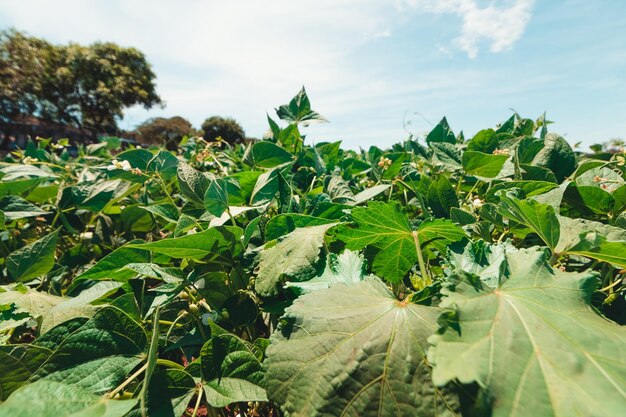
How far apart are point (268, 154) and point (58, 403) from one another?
3.65ft

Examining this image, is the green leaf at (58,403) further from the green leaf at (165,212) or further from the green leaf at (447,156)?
the green leaf at (447,156)

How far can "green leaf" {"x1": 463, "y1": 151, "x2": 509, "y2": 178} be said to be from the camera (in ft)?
3.78

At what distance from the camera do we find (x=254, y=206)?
3.41ft

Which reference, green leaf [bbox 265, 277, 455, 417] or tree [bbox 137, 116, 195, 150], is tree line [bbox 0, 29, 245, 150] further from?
Answer: green leaf [bbox 265, 277, 455, 417]

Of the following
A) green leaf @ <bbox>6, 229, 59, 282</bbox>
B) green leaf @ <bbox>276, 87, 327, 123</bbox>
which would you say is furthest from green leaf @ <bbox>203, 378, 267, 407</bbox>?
green leaf @ <bbox>276, 87, 327, 123</bbox>

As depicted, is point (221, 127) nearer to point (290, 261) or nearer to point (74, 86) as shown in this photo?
point (74, 86)

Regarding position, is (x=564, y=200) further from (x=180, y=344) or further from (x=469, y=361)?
(x=180, y=344)

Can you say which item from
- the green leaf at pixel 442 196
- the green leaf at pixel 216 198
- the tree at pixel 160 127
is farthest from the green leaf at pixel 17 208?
the tree at pixel 160 127

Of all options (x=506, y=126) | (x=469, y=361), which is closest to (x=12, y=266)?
(x=469, y=361)

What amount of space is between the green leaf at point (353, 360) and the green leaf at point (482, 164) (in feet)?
2.53

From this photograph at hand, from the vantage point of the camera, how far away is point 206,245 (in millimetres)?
852

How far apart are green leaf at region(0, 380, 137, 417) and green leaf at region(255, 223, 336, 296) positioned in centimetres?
31

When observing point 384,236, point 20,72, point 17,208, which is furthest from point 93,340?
point 20,72

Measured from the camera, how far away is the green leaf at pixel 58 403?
0.51 m
